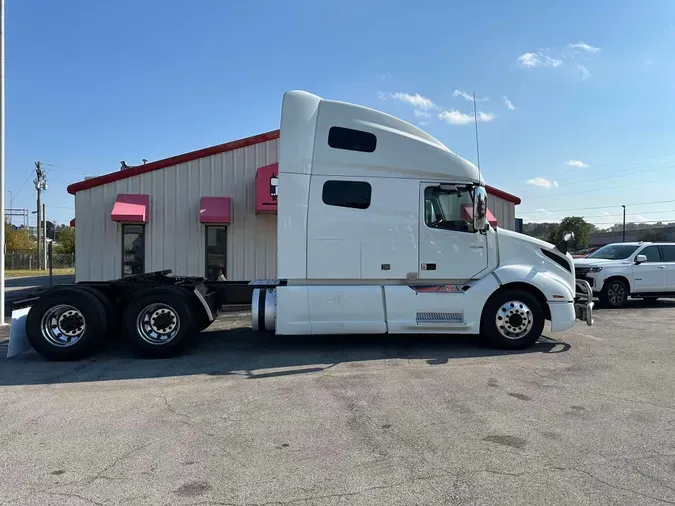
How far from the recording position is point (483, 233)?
732 centimetres

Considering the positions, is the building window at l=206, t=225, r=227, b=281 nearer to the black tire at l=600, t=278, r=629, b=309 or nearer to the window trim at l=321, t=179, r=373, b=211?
the window trim at l=321, t=179, r=373, b=211

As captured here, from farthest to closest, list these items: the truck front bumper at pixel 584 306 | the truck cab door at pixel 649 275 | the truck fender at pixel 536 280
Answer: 1. the truck cab door at pixel 649 275
2. the truck front bumper at pixel 584 306
3. the truck fender at pixel 536 280

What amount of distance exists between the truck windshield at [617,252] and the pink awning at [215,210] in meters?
11.1

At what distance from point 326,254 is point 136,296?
9.67 feet

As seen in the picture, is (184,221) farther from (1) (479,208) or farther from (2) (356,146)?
(1) (479,208)

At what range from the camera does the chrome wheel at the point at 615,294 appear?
12.7 m

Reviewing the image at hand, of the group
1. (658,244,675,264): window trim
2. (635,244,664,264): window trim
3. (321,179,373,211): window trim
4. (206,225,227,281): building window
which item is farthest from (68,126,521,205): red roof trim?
(658,244,675,264): window trim

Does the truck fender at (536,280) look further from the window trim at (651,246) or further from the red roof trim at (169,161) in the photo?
the red roof trim at (169,161)

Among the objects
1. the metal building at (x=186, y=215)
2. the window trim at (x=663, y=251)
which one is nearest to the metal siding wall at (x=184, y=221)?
the metal building at (x=186, y=215)

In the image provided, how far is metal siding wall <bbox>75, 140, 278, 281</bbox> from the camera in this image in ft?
43.7

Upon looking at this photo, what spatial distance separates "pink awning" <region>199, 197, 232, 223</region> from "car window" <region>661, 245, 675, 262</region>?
41.4 ft

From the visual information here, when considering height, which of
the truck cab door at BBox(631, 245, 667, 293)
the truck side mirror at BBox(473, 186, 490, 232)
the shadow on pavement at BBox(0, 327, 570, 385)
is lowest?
the shadow on pavement at BBox(0, 327, 570, 385)

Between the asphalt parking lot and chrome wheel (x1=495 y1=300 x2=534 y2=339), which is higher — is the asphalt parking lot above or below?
below

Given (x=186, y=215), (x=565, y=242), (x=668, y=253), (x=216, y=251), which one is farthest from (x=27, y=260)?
(x=668, y=253)
